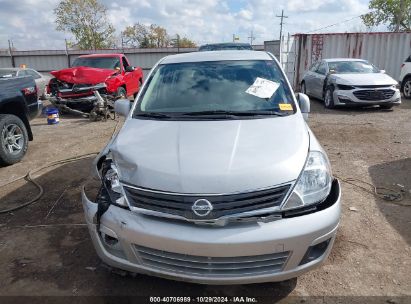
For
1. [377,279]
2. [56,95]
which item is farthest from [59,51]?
[377,279]

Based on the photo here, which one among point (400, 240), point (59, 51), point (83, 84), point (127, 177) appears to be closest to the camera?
point (127, 177)

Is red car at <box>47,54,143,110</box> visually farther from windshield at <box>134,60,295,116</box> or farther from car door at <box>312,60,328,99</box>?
windshield at <box>134,60,295,116</box>

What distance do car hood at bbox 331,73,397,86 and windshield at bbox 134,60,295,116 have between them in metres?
6.70

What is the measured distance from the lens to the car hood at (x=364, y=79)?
9.70m

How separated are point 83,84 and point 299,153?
889 centimetres

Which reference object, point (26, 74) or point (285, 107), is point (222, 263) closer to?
point (285, 107)

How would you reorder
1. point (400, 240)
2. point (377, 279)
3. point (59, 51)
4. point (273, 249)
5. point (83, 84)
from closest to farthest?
point (273, 249), point (377, 279), point (400, 240), point (83, 84), point (59, 51)

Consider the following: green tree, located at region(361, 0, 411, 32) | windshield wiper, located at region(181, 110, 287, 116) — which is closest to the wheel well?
windshield wiper, located at region(181, 110, 287, 116)

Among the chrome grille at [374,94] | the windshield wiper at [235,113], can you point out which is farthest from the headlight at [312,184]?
the chrome grille at [374,94]

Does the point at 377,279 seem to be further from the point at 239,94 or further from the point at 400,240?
the point at 239,94

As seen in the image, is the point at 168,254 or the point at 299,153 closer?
the point at 168,254

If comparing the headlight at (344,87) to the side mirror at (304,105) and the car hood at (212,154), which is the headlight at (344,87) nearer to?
the side mirror at (304,105)

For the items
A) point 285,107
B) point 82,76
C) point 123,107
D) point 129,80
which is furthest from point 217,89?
point 129,80

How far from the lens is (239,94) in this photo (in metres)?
3.55
